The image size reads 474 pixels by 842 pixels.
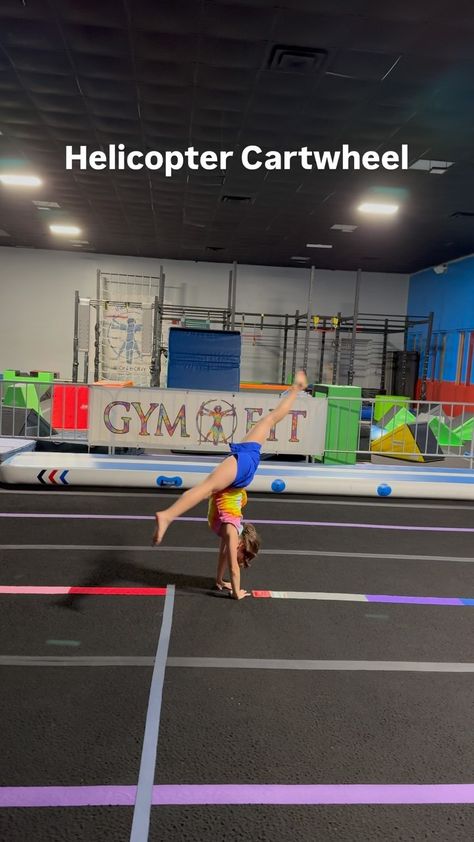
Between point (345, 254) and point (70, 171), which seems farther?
point (345, 254)

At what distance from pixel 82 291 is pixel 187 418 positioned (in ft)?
38.5

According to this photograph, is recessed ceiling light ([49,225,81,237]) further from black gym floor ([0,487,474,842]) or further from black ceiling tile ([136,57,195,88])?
black gym floor ([0,487,474,842])

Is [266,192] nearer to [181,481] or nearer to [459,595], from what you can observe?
[181,481]

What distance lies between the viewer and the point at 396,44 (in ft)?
18.0

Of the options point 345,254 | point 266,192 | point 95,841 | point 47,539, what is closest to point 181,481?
point 47,539

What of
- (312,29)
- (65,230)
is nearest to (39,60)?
(312,29)

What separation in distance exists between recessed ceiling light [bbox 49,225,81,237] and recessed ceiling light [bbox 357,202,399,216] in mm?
6961

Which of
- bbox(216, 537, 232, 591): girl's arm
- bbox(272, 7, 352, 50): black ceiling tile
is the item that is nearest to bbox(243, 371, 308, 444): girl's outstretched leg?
bbox(216, 537, 232, 591): girl's arm

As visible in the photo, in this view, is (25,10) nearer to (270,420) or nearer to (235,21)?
(235,21)

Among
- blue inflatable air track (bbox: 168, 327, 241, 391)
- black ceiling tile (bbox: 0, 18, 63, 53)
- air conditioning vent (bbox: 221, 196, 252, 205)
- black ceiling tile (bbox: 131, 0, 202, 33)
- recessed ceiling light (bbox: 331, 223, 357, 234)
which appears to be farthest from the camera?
recessed ceiling light (bbox: 331, 223, 357, 234)

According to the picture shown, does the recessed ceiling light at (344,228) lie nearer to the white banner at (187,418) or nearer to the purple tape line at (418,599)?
the white banner at (187,418)

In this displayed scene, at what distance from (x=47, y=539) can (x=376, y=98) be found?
18.8 feet

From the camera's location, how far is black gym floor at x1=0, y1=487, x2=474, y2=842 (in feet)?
6.79

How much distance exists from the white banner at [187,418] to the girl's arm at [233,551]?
3.71m
